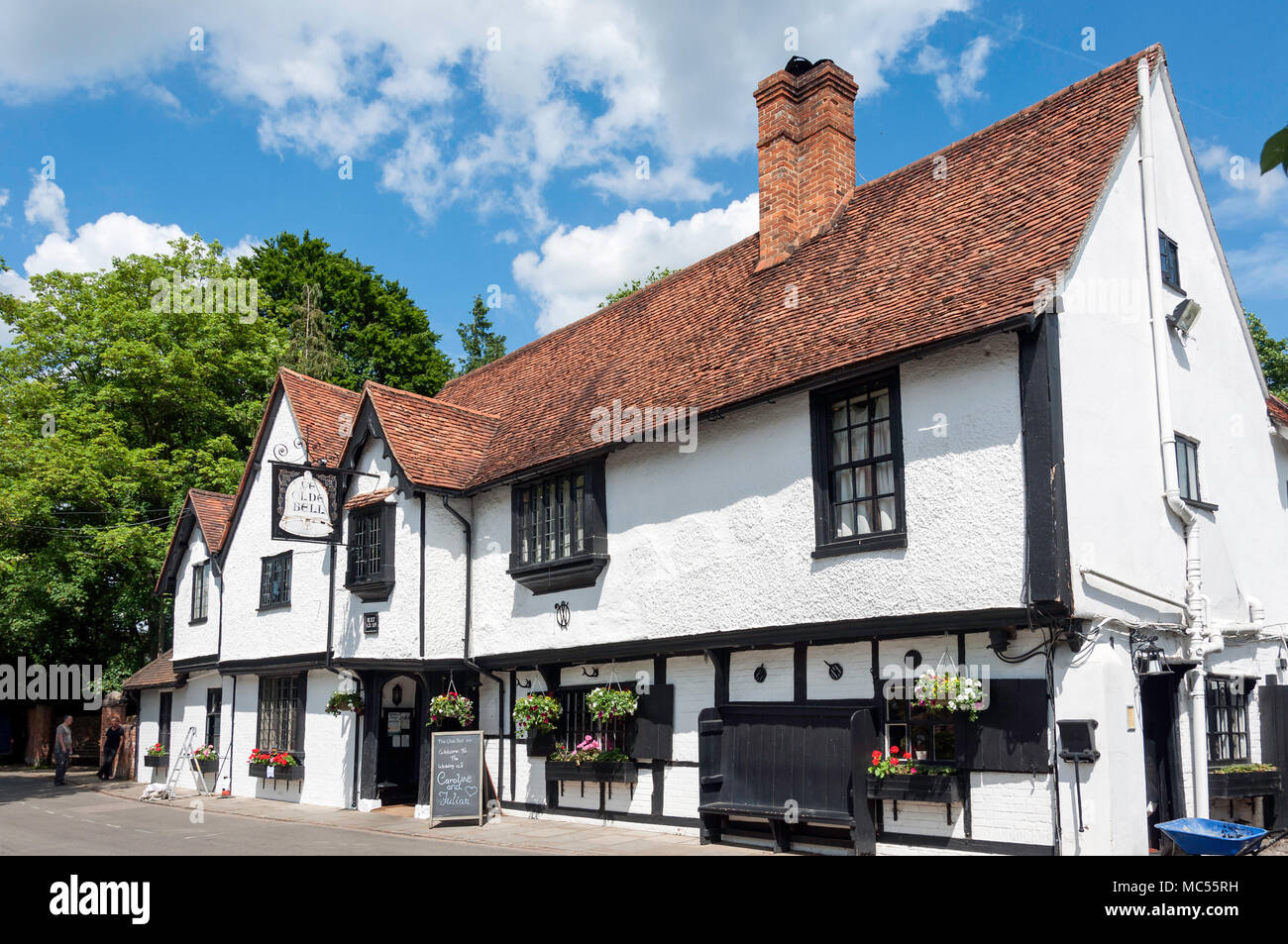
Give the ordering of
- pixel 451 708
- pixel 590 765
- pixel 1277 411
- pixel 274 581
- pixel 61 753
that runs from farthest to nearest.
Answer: pixel 61 753 → pixel 274 581 → pixel 451 708 → pixel 1277 411 → pixel 590 765

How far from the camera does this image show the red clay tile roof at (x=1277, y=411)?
16.3 meters

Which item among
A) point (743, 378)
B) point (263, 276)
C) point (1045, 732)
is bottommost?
point (1045, 732)

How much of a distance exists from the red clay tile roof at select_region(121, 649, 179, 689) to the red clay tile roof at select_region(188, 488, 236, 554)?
3.80 meters

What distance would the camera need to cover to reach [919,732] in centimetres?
1163

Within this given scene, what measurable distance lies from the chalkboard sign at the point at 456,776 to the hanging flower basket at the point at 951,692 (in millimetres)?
8274

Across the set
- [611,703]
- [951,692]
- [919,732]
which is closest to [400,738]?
[611,703]

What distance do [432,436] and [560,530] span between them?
4.04 metres

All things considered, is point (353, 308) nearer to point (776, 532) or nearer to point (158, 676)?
point (158, 676)

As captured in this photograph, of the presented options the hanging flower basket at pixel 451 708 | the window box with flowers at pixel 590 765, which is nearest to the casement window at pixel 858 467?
the window box with flowers at pixel 590 765

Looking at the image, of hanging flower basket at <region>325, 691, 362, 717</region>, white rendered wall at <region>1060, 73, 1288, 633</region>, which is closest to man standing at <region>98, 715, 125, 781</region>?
hanging flower basket at <region>325, 691, 362, 717</region>

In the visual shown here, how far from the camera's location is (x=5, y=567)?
23.9 m
